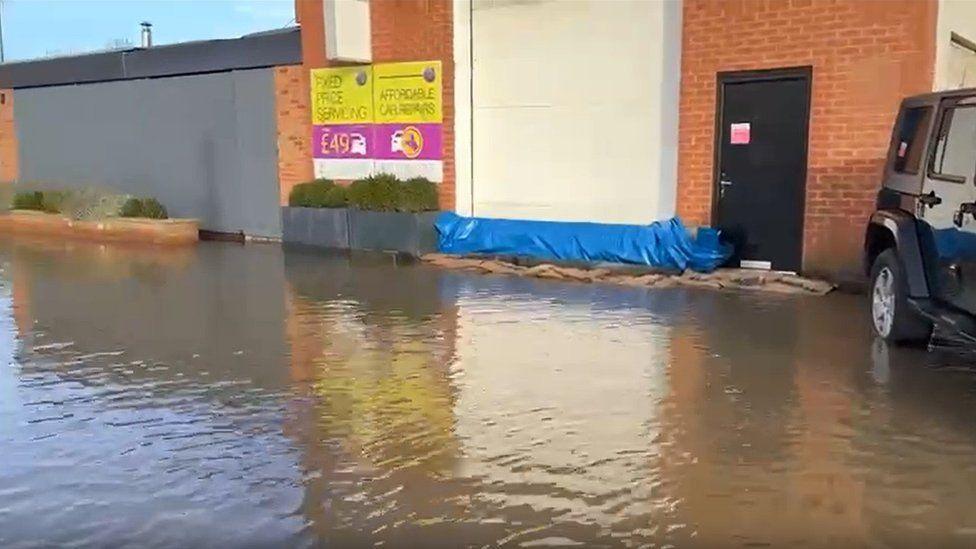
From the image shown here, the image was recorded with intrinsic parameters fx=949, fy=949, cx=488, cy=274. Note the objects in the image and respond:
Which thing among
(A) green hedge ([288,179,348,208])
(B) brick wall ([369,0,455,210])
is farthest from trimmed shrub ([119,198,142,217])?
(B) brick wall ([369,0,455,210])

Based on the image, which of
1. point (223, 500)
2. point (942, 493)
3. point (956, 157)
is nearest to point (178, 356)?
point (223, 500)

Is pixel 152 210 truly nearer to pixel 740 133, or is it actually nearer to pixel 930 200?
pixel 740 133

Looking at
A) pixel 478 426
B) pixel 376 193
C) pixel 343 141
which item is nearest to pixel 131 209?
pixel 343 141

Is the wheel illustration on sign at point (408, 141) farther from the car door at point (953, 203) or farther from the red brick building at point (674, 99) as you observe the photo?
the car door at point (953, 203)

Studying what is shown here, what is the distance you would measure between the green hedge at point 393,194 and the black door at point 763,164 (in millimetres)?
4341

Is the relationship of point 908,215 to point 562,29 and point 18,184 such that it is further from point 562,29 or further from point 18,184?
point 18,184

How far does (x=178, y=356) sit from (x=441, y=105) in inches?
293

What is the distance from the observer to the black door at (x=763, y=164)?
36.1 ft

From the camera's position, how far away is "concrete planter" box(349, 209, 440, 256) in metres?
13.6

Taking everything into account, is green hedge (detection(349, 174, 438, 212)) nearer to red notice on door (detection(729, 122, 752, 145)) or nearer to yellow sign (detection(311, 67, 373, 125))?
yellow sign (detection(311, 67, 373, 125))

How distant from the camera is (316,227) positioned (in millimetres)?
15062

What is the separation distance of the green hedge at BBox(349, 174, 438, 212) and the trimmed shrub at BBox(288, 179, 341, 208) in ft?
2.49

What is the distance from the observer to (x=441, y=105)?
14008mm

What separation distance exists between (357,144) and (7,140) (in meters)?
11.1
